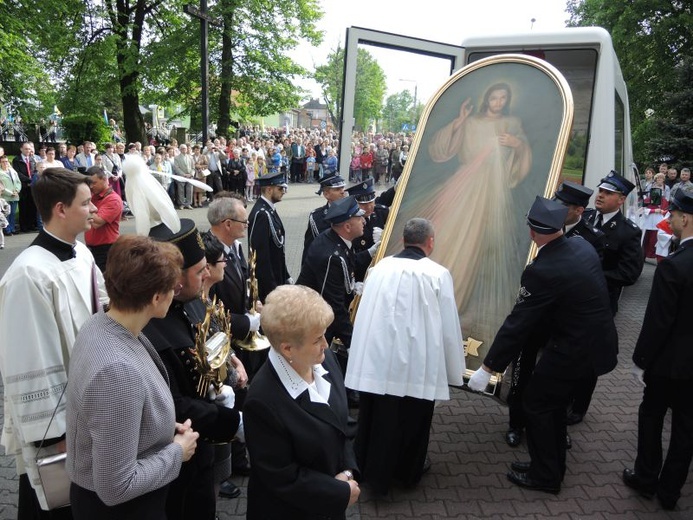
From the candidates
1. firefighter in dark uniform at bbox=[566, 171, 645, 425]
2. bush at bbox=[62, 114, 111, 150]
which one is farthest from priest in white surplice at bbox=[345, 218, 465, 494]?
bush at bbox=[62, 114, 111, 150]

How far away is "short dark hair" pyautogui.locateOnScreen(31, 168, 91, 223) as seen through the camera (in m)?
2.86

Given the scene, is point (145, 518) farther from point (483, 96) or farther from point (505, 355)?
point (483, 96)

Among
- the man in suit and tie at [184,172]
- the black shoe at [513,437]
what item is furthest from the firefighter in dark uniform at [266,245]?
the man in suit and tie at [184,172]

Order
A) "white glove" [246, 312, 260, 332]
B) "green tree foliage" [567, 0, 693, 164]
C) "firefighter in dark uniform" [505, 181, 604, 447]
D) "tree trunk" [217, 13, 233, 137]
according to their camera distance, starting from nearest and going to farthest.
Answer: "white glove" [246, 312, 260, 332], "firefighter in dark uniform" [505, 181, 604, 447], "tree trunk" [217, 13, 233, 137], "green tree foliage" [567, 0, 693, 164]

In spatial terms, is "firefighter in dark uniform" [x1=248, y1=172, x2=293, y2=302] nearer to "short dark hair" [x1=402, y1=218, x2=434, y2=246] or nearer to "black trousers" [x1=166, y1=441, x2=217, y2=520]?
"short dark hair" [x1=402, y1=218, x2=434, y2=246]

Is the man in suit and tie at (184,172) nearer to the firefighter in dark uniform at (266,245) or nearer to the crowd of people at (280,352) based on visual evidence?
the crowd of people at (280,352)

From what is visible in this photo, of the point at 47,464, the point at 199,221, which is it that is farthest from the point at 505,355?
the point at 199,221

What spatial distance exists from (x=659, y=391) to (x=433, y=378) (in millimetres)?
1612

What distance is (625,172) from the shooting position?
356 inches

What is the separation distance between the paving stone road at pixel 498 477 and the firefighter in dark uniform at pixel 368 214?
6.68 feet

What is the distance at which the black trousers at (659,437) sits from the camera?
376 centimetres

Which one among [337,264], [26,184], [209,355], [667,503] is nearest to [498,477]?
[667,503]

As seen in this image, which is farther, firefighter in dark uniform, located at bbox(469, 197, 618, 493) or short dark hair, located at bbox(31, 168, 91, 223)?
firefighter in dark uniform, located at bbox(469, 197, 618, 493)

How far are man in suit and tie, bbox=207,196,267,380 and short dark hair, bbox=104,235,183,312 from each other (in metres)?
1.73
